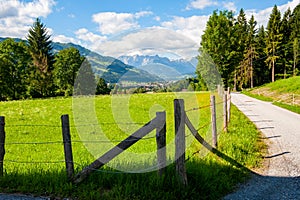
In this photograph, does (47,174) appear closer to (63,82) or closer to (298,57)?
(63,82)

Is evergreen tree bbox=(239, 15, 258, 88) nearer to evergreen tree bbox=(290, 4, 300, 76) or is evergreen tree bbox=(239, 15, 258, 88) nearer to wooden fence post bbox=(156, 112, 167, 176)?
evergreen tree bbox=(290, 4, 300, 76)

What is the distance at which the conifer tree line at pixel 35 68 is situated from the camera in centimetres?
5481

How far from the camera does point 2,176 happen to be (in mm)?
6121

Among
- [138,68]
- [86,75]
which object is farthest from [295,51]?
[138,68]

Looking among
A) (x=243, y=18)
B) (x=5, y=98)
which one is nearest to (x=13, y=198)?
(x=5, y=98)

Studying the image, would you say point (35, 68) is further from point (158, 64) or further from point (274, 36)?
point (158, 64)

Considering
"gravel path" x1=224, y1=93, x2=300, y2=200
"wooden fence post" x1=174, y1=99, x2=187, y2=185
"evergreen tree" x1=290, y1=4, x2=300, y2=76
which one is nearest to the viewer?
"wooden fence post" x1=174, y1=99, x2=187, y2=185

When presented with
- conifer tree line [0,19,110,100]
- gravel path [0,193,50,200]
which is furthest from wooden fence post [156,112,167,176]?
conifer tree line [0,19,110,100]

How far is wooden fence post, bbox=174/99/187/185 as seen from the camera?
539 cm

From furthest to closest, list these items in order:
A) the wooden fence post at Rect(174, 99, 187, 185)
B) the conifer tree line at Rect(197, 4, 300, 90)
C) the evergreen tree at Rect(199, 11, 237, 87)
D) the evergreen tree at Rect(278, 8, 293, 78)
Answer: the evergreen tree at Rect(278, 8, 293, 78) < the conifer tree line at Rect(197, 4, 300, 90) < the evergreen tree at Rect(199, 11, 237, 87) < the wooden fence post at Rect(174, 99, 187, 185)

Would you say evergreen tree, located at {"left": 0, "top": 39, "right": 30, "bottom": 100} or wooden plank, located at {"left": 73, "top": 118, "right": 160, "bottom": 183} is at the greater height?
evergreen tree, located at {"left": 0, "top": 39, "right": 30, "bottom": 100}

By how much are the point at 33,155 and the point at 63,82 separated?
56.3 meters

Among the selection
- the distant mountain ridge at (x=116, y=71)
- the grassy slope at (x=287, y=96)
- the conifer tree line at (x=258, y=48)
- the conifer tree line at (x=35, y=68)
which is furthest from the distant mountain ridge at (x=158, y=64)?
the conifer tree line at (x=35, y=68)

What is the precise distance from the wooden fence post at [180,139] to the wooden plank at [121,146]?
43 centimetres
